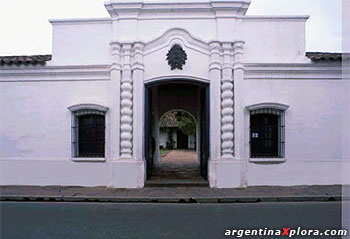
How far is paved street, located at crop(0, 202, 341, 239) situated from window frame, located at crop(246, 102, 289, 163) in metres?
1.96

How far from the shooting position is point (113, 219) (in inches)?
221

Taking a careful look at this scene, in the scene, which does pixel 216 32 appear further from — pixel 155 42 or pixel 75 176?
pixel 75 176

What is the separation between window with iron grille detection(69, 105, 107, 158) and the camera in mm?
9078

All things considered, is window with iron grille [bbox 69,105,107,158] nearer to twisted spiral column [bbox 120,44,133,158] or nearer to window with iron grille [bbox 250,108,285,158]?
twisted spiral column [bbox 120,44,133,158]

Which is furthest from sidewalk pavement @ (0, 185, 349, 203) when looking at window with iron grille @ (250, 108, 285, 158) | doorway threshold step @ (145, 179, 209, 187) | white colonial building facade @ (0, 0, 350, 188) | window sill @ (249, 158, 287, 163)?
window with iron grille @ (250, 108, 285, 158)

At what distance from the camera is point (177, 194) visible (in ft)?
25.0

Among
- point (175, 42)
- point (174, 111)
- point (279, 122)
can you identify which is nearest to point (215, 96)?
point (175, 42)

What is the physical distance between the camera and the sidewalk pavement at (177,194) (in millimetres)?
7219

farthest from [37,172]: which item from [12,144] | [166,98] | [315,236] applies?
[315,236]

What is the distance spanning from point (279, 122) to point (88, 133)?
5976 mm

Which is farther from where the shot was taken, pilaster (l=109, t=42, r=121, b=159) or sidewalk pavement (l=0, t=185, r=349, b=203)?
pilaster (l=109, t=42, r=121, b=159)

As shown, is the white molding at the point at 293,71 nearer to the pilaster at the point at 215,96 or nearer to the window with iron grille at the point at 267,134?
the pilaster at the point at 215,96

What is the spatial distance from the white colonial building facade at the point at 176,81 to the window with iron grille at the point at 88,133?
3 cm

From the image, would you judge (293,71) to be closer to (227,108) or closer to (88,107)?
(227,108)
